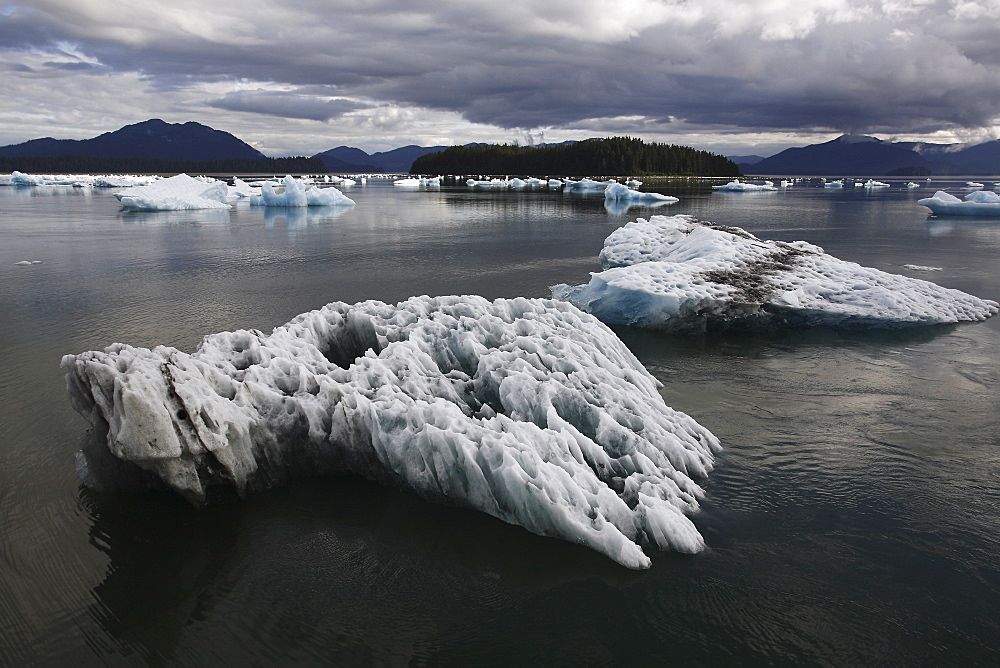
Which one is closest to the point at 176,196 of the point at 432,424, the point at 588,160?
the point at 432,424

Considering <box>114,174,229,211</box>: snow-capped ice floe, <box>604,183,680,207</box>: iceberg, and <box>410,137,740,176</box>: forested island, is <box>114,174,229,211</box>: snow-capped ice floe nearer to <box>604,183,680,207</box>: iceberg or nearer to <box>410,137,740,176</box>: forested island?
<box>604,183,680,207</box>: iceberg

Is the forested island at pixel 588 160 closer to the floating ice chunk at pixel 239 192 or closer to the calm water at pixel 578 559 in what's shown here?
the floating ice chunk at pixel 239 192

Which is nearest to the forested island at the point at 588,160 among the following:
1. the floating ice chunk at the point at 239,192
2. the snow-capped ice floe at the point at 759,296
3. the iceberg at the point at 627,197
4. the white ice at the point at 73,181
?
the iceberg at the point at 627,197

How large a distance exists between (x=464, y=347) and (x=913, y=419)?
26.0 feet

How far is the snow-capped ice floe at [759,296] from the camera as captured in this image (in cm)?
1598

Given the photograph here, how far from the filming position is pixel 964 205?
50.1 metres

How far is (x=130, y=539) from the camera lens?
695 cm

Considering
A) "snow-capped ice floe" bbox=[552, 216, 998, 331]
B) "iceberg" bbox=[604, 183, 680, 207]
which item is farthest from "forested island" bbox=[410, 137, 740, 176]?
"snow-capped ice floe" bbox=[552, 216, 998, 331]

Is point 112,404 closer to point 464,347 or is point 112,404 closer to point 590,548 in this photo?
point 464,347

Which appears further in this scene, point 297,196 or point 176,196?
point 297,196

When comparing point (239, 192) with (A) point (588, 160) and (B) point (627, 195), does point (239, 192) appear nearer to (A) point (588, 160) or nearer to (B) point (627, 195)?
(B) point (627, 195)

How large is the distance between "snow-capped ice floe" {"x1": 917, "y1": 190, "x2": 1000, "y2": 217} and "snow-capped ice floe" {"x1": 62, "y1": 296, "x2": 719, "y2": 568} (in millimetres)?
53616

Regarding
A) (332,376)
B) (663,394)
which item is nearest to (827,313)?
(663,394)

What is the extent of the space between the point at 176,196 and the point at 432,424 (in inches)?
2222
